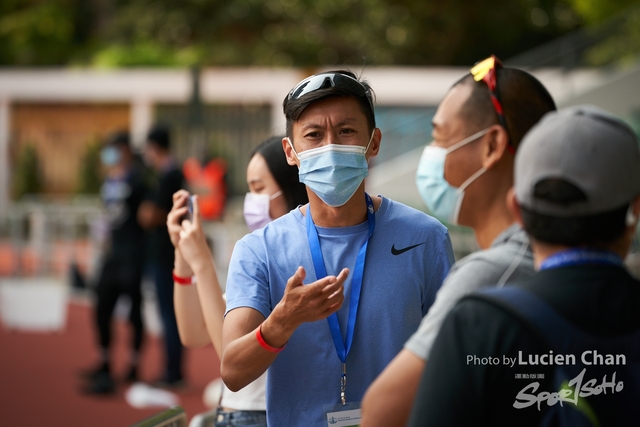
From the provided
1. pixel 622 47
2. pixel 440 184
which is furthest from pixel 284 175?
pixel 622 47

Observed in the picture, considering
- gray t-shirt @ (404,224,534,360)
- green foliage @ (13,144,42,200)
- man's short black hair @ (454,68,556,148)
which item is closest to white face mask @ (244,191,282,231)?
man's short black hair @ (454,68,556,148)

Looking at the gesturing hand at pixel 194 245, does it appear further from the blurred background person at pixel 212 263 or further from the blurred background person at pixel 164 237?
the blurred background person at pixel 164 237

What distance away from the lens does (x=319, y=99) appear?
270 cm

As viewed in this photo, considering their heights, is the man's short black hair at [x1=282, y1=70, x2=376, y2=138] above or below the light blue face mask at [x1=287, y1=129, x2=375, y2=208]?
above

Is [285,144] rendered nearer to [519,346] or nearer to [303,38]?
[519,346]

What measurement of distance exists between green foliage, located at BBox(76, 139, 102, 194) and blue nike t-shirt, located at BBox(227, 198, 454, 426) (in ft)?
76.7

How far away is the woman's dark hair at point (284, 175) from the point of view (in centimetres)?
354

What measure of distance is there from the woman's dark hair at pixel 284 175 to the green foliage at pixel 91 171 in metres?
22.5

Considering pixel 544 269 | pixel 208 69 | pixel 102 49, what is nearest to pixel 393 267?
pixel 544 269

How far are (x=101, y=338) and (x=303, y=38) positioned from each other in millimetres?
21792

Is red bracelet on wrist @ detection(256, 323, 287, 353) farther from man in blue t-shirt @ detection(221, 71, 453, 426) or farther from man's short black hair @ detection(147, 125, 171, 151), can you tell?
man's short black hair @ detection(147, 125, 171, 151)

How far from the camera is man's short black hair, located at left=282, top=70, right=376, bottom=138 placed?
269 cm

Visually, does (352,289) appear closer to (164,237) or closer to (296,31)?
(164,237)

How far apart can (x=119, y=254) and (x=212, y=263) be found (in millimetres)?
5292
